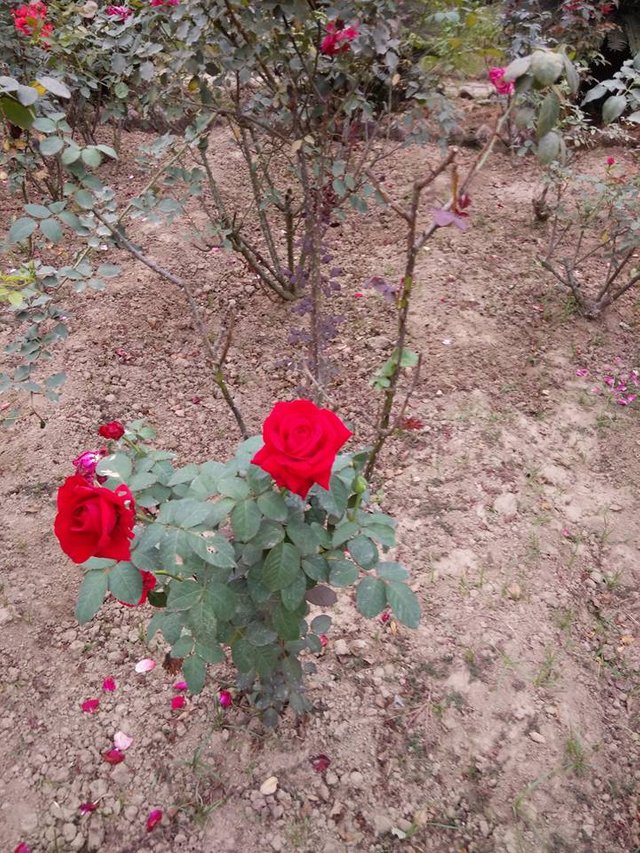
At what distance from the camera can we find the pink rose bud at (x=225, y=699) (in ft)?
4.99

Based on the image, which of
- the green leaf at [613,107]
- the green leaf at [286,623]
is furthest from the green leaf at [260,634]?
the green leaf at [613,107]

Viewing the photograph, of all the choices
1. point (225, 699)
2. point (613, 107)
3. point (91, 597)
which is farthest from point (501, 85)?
point (225, 699)

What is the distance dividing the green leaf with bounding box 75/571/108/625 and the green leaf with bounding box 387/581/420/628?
0.47m

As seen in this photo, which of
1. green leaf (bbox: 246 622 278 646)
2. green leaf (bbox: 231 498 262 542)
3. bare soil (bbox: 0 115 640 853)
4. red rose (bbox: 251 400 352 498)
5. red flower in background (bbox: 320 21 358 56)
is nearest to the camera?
red rose (bbox: 251 400 352 498)

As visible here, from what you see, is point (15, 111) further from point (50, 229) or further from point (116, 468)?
point (116, 468)

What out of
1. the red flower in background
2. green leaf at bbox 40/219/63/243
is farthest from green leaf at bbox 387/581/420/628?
the red flower in background

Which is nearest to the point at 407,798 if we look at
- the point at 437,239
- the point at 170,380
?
the point at 170,380

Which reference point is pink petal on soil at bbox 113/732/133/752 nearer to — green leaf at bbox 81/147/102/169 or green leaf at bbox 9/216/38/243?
green leaf at bbox 9/216/38/243

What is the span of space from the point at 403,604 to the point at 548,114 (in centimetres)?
78

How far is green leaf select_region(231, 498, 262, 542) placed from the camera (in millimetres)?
930

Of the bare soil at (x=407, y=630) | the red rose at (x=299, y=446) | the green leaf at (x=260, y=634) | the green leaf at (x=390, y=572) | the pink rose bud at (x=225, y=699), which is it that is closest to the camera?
the red rose at (x=299, y=446)

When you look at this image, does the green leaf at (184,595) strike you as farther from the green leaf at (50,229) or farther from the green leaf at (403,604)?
the green leaf at (50,229)

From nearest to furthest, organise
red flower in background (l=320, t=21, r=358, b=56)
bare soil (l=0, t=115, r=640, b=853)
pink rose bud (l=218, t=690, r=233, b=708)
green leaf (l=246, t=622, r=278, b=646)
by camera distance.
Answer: green leaf (l=246, t=622, r=278, b=646), bare soil (l=0, t=115, r=640, b=853), pink rose bud (l=218, t=690, r=233, b=708), red flower in background (l=320, t=21, r=358, b=56)

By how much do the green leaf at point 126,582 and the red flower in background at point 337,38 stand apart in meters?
1.56
